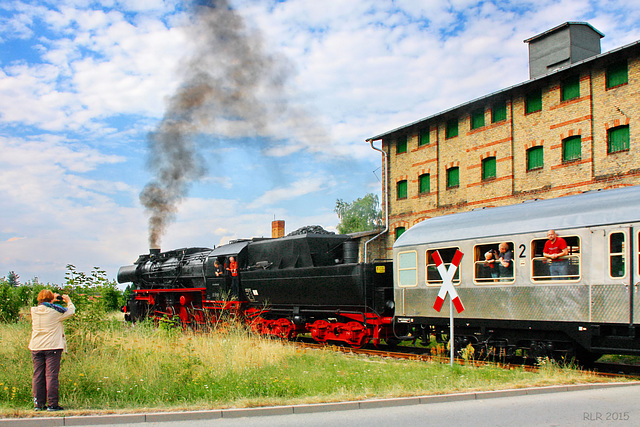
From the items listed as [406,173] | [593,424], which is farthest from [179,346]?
[406,173]

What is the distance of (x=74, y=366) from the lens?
9273 millimetres

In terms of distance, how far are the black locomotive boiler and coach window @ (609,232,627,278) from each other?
18.6 ft

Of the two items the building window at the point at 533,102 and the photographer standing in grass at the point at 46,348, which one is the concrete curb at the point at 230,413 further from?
the building window at the point at 533,102

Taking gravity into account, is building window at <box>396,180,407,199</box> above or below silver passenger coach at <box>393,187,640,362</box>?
above

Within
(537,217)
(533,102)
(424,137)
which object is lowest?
(537,217)

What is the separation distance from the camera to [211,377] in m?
9.37

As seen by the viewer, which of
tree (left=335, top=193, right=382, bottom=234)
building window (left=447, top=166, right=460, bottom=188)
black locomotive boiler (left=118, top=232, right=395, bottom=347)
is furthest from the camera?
tree (left=335, top=193, right=382, bottom=234)

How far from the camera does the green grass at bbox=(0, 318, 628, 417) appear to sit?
8.08m

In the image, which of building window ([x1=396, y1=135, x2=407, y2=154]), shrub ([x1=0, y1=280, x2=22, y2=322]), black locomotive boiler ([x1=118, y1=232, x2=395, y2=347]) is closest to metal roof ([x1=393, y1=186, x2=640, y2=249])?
black locomotive boiler ([x1=118, y1=232, x2=395, y2=347])

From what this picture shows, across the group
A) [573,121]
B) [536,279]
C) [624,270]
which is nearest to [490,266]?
[536,279]

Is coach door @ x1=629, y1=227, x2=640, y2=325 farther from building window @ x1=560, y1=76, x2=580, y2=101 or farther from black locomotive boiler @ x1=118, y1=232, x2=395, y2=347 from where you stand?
building window @ x1=560, y1=76, x2=580, y2=101

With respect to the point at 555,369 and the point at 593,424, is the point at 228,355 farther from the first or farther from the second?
the point at 593,424

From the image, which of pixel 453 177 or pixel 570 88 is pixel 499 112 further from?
pixel 453 177

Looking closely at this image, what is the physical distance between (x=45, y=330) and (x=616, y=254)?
9312mm
